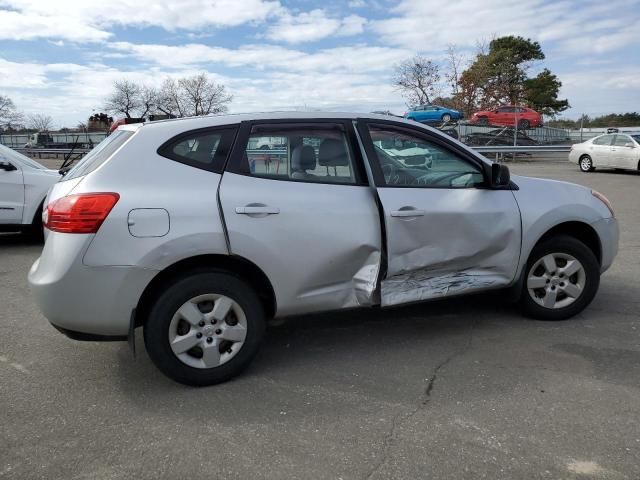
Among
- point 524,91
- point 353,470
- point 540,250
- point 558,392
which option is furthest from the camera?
point 524,91

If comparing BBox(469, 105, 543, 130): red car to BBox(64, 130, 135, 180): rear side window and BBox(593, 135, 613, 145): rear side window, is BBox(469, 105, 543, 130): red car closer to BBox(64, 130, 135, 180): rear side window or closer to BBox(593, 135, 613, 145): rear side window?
BBox(593, 135, 613, 145): rear side window

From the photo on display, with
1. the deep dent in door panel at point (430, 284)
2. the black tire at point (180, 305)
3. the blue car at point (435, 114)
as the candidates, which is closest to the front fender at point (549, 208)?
the deep dent in door panel at point (430, 284)

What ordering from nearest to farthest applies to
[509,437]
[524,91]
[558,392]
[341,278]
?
[509,437]
[558,392]
[341,278]
[524,91]

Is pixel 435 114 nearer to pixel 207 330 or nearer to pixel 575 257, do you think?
pixel 575 257

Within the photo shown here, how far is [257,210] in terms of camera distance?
332 centimetres

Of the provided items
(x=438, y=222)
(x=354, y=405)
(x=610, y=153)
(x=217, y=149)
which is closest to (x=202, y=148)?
(x=217, y=149)

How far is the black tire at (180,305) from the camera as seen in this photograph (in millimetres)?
3180

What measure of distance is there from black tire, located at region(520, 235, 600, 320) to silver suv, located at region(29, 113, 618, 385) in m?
0.03

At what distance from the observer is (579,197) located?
4402 mm

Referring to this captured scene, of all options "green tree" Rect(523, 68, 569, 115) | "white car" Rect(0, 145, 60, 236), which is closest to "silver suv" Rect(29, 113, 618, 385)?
"white car" Rect(0, 145, 60, 236)

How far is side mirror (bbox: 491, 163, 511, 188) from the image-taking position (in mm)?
3963

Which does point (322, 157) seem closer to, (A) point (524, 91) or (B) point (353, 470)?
(B) point (353, 470)

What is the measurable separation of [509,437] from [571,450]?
29cm

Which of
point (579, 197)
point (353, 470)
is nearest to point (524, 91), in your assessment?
point (579, 197)
